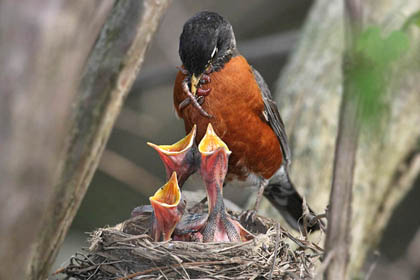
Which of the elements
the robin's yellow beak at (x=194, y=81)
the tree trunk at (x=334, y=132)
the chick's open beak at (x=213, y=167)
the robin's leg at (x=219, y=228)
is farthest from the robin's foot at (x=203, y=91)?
the tree trunk at (x=334, y=132)

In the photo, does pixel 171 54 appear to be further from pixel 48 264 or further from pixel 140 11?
pixel 48 264

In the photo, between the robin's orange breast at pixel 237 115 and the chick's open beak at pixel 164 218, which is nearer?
the chick's open beak at pixel 164 218

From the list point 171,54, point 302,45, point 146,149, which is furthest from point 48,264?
point 146,149

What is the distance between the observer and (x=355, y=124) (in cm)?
126

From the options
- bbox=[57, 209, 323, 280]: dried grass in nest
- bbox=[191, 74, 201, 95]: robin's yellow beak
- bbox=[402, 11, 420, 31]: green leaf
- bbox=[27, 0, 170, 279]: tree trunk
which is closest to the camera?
bbox=[402, 11, 420, 31]: green leaf

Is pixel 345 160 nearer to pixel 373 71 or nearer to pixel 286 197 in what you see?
pixel 373 71

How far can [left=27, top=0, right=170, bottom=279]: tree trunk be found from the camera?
3.08 m

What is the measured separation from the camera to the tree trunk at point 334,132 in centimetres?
458

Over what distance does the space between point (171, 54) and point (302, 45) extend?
6.84 feet

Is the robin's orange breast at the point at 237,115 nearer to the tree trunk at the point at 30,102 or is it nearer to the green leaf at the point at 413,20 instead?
the green leaf at the point at 413,20

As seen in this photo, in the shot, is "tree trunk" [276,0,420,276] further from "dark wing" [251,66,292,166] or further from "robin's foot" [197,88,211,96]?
"robin's foot" [197,88,211,96]

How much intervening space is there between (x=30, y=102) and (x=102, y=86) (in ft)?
7.08

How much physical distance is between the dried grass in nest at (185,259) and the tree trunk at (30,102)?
1693 mm

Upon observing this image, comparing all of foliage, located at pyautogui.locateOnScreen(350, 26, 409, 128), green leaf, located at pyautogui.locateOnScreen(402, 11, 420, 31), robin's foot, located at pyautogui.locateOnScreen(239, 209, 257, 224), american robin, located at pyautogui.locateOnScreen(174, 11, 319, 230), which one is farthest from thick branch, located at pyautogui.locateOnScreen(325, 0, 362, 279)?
robin's foot, located at pyautogui.locateOnScreen(239, 209, 257, 224)
